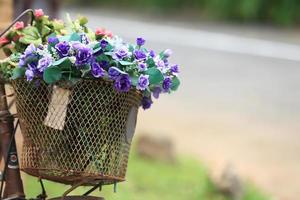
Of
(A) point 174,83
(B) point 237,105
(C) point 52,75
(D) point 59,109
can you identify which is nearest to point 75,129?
→ (D) point 59,109

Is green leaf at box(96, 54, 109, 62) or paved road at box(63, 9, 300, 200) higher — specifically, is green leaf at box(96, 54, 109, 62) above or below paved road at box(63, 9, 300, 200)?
above

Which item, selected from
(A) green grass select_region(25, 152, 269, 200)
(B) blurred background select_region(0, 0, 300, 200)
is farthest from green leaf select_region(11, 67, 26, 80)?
(A) green grass select_region(25, 152, 269, 200)

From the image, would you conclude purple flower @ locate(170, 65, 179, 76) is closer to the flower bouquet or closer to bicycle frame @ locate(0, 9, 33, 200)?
the flower bouquet

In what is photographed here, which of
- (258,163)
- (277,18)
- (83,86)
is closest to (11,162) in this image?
(83,86)

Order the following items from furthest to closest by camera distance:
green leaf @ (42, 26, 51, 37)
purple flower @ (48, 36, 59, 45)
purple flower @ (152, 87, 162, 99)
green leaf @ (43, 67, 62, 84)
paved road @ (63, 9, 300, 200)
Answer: paved road @ (63, 9, 300, 200)
green leaf @ (42, 26, 51, 37)
purple flower @ (152, 87, 162, 99)
purple flower @ (48, 36, 59, 45)
green leaf @ (43, 67, 62, 84)

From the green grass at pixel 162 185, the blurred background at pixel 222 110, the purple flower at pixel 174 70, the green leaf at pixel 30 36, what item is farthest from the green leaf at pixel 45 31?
the green grass at pixel 162 185

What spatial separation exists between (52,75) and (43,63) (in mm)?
60

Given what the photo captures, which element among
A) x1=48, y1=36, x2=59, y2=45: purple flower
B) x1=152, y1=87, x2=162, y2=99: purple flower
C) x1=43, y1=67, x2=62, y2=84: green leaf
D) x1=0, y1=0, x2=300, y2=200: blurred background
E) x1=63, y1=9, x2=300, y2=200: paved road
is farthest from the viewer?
x1=63, y1=9, x2=300, y2=200: paved road

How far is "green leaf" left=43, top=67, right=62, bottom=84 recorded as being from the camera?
2.96 meters

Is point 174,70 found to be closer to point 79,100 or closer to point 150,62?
point 150,62

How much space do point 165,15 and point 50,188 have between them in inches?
607

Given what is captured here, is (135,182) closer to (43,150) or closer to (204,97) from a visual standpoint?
(43,150)

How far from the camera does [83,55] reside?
2994 mm

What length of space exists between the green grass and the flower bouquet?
2.48 metres
